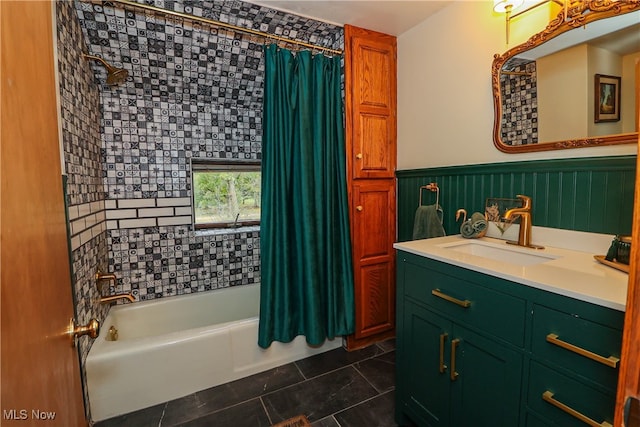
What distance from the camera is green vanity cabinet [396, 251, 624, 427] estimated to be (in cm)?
81

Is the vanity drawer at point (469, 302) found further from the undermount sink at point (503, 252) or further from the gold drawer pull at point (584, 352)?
the undermount sink at point (503, 252)

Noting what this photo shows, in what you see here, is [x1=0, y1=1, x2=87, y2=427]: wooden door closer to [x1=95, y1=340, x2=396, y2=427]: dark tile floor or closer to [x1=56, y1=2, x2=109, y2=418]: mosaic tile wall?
[x1=56, y1=2, x2=109, y2=418]: mosaic tile wall

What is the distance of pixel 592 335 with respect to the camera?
81 cm

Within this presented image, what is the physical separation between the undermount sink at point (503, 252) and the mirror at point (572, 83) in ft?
1.68

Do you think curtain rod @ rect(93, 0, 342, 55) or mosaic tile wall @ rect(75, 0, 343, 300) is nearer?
Result: curtain rod @ rect(93, 0, 342, 55)

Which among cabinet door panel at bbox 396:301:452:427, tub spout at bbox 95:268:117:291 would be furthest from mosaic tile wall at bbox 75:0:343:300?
cabinet door panel at bbox 396:301:452:427

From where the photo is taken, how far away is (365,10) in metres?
1.92

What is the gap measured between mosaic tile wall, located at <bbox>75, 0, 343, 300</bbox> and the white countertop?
5.65ft

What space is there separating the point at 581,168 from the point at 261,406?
2.00 meters

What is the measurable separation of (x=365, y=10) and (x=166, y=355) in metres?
2.45

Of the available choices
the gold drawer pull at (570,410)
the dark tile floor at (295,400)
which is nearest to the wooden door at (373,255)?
the dark tile floor at (295,400)

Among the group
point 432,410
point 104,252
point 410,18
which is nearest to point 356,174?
point 410,18

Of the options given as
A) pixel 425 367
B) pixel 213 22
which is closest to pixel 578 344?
pixel 425 367

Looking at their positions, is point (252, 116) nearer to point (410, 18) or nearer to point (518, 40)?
point (410, 18)
